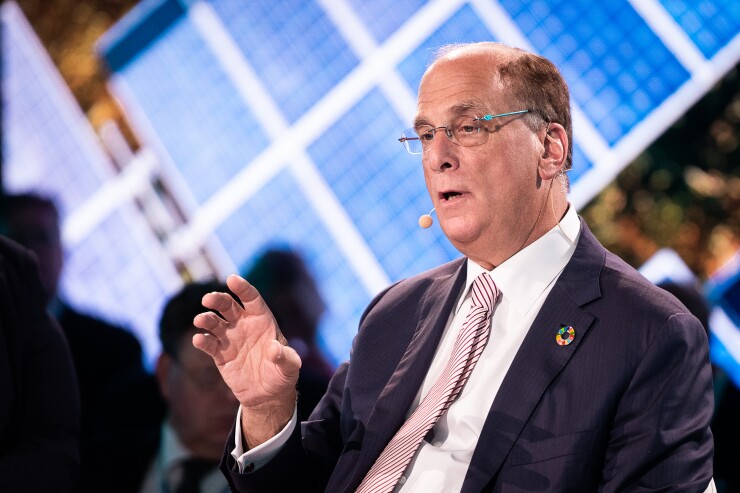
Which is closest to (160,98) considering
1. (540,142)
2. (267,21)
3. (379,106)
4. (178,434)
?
(267,21)

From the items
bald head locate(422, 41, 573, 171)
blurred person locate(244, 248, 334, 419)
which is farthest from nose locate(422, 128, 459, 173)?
blurred person locate(244, 248, 334, 419)

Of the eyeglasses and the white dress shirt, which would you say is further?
the eyeglasses

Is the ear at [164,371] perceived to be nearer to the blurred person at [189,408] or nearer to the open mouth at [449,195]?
the blurred person at [189,408]

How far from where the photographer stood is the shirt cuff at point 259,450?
1760 mm

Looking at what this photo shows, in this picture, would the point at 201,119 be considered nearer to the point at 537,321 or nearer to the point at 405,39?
the point at 405,39

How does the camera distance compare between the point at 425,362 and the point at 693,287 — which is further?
the point at 693,287

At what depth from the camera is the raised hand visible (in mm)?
1700

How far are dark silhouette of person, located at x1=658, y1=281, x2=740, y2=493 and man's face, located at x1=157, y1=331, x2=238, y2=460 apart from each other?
1.62 m

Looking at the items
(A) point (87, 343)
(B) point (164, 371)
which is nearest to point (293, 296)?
(B) point (164, 371)

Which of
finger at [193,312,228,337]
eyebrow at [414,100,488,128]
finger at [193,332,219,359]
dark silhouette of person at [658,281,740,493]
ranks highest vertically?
eyebrow at [414,100,488,128]

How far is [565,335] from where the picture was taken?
1659 mm

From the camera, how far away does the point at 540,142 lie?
189 cm

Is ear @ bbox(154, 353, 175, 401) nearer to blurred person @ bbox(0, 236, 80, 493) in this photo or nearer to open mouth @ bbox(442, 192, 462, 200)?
blurred person @ bbox(0, 236, 80, 493)

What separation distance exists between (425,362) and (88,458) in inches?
74.5
